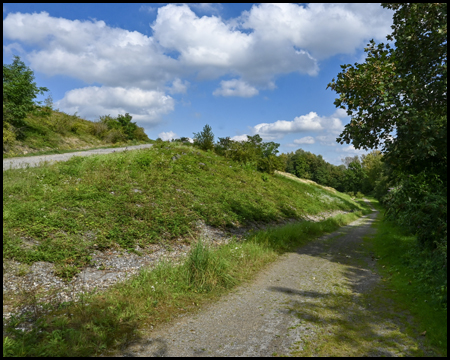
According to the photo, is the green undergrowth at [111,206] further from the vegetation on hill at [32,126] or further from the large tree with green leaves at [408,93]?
the vegetation on hill at [32,126]

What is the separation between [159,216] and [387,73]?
8826mm

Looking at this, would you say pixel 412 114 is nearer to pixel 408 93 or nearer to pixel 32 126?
pixel 408 93

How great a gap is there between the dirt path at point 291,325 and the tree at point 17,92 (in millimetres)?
20770

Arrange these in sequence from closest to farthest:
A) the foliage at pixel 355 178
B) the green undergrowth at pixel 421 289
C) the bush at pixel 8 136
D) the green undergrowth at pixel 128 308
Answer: the green undergrowth at pixel 128 308
the green undergrowth at pixel 421 289
the bush at pixel 8 136
the foliage at pixel 355 178

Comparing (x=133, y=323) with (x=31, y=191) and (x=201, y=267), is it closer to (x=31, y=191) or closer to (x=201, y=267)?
(x=201, y=267)

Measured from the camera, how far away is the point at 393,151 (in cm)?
746

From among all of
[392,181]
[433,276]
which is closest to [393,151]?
[392,181]

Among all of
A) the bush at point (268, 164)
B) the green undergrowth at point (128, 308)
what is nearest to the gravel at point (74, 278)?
the green undergrowth at point (128, 308)

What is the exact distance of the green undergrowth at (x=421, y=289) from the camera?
180 inches

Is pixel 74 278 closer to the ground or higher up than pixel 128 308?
higher up

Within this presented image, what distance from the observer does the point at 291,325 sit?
15.9 feet

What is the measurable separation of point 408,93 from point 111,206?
31.5 feet

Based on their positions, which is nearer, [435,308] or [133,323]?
[133,323]

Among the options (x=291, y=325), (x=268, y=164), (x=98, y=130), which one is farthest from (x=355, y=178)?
(x=291, y=325)
